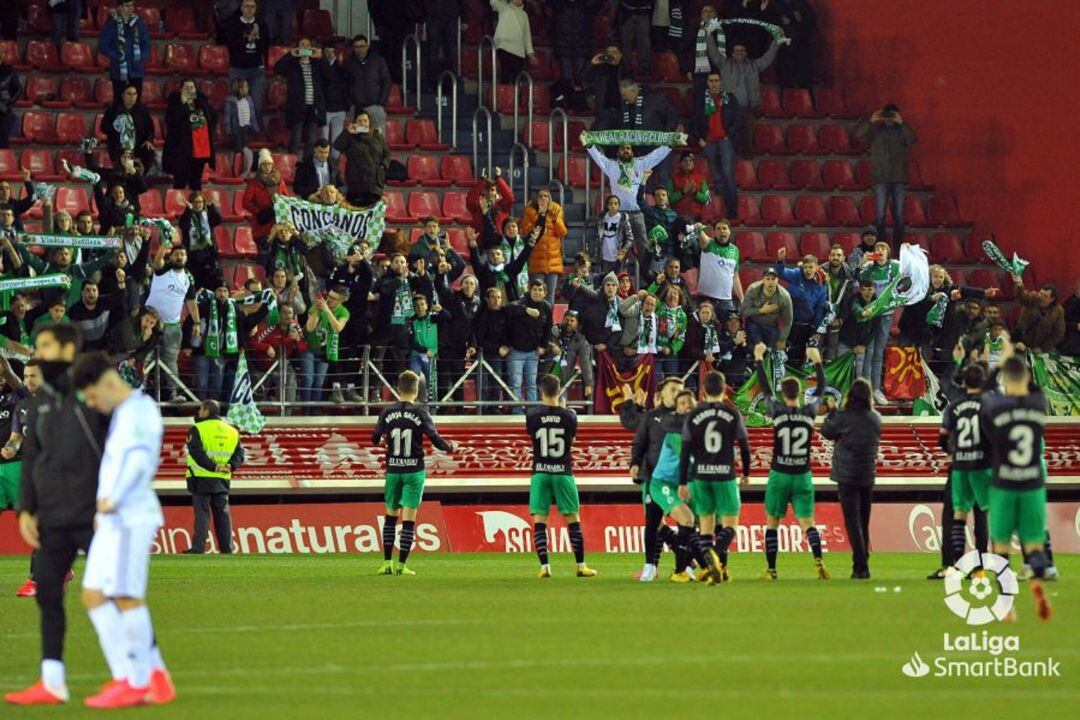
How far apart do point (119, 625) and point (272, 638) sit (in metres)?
3.58

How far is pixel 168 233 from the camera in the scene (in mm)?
27000

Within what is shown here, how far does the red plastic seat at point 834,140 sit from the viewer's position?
36188 millimetres

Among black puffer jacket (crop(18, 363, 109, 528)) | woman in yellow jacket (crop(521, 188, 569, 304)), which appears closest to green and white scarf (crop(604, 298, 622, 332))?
woman in yellow jacket (crop(521, 188, 569, 304))

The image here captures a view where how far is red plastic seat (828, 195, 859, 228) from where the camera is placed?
34.7m

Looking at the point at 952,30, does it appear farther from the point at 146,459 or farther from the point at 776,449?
the point at 146,459

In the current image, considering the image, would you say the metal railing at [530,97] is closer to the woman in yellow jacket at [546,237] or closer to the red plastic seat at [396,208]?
the red plastic seat at [396,208]

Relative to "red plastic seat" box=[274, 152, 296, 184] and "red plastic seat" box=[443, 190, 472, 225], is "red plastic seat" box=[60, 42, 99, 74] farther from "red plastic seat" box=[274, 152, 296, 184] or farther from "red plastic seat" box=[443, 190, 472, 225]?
"red plastic seat" box=[443, 190, 472, 225]

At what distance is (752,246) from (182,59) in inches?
395

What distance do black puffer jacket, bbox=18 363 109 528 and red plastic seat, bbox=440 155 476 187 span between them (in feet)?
70.0

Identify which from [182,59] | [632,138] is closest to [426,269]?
[632,138]

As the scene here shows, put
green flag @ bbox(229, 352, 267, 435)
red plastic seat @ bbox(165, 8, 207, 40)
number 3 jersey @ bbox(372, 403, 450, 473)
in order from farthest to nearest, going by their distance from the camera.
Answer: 1. red plastic seat @ bbox(165, 8, 207, 40)
2. green flag @ bbox(229, 352, 267, 435)
3. number 3 jersey @ bbox(372, 403, 450, 473)

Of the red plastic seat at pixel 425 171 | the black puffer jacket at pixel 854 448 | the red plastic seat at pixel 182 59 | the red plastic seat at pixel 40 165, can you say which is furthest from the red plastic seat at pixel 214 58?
the black puffer jacket at pixel 854 448

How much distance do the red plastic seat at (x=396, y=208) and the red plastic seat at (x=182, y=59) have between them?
4.00 m

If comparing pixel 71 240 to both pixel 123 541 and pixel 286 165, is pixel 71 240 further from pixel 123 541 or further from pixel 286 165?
pixel 123 541
